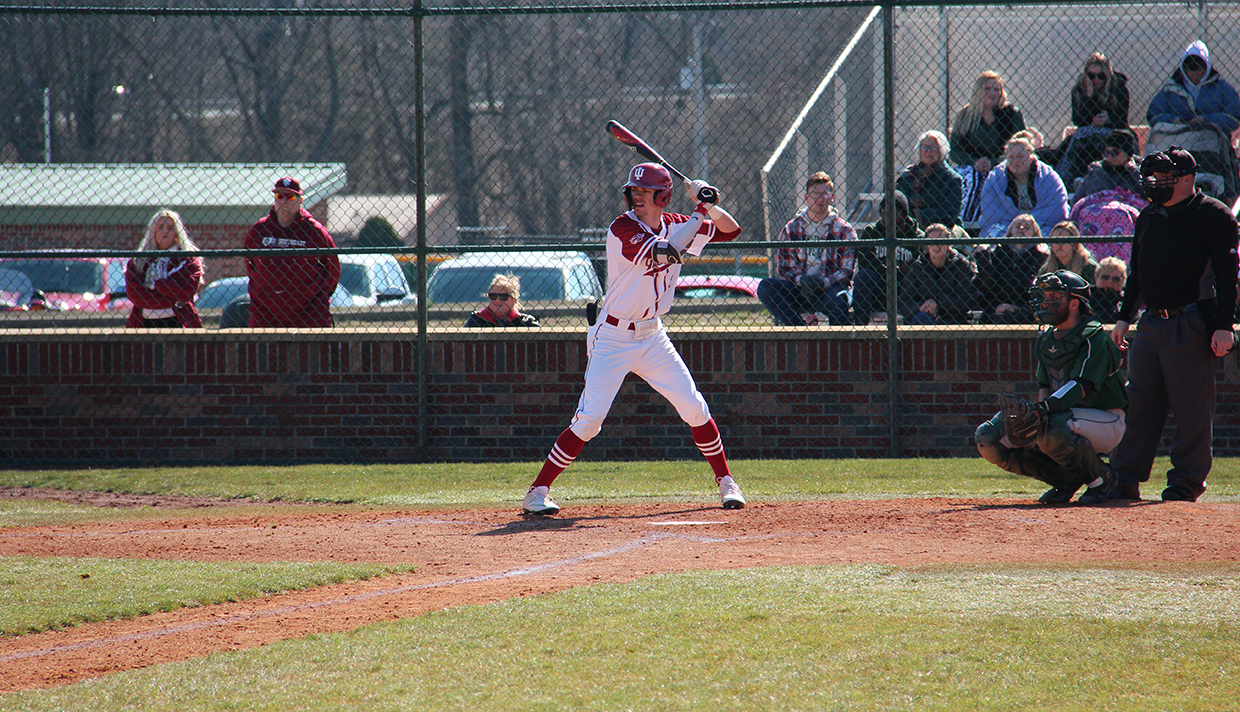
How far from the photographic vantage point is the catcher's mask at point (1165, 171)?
6.45 metres

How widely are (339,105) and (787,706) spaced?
2230cm

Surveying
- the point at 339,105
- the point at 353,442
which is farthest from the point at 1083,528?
the point at 339,105

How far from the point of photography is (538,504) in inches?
253

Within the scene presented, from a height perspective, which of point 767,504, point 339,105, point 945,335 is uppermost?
point 339,105

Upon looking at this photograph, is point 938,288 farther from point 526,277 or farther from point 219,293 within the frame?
point 219,293

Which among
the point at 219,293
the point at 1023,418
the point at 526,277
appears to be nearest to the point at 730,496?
the point at 1023,418

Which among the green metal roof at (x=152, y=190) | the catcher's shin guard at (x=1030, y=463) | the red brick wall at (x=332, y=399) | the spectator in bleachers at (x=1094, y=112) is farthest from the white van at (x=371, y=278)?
the catcher's shin guard at (x=1030, y=463)

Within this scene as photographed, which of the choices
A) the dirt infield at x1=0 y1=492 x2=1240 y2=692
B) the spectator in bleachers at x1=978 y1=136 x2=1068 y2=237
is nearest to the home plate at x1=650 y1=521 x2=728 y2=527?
the dirt infield at x1=0 y1=492 x2=1240 y2=692

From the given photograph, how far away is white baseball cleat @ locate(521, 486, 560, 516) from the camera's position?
6.44m

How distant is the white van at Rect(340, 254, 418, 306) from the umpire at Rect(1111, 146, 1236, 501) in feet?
33.1

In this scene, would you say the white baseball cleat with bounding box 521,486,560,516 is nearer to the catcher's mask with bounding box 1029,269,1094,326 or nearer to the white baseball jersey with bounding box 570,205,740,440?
the white baseball jersey with bounding box 570,205,740,440

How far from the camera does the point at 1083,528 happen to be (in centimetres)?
559

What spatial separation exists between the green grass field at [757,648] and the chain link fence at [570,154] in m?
4.52

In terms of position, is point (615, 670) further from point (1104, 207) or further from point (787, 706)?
point (1104, 207)
